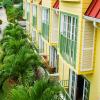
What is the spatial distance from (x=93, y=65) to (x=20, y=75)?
7992 mm

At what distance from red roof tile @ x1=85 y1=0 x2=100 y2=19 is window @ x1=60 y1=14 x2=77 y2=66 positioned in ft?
4.60

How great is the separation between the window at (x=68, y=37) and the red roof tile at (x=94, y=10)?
140 cm

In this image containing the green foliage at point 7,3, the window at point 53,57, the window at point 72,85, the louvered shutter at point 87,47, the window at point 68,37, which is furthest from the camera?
the green foliage at point 7,3

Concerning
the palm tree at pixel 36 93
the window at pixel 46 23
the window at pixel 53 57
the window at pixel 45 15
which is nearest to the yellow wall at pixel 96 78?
the palm tree at pixel 36 93

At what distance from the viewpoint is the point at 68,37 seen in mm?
17922

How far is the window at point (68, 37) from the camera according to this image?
1678 cm

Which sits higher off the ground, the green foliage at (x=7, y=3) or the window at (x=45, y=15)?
the window at (x=45, y=15)

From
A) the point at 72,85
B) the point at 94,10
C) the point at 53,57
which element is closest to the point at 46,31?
the point at 53,57

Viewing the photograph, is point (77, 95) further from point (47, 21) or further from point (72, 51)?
point (47, 21)

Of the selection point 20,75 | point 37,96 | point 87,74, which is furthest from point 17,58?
point 37,96

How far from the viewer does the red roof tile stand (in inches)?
572

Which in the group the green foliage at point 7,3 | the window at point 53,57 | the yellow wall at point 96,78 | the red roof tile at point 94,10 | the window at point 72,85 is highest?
the red roof tile at point 94,10

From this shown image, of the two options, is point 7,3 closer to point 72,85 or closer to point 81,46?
point 72,85

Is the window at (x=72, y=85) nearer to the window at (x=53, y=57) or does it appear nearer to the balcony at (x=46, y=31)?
the window at (x=53, y=57)
